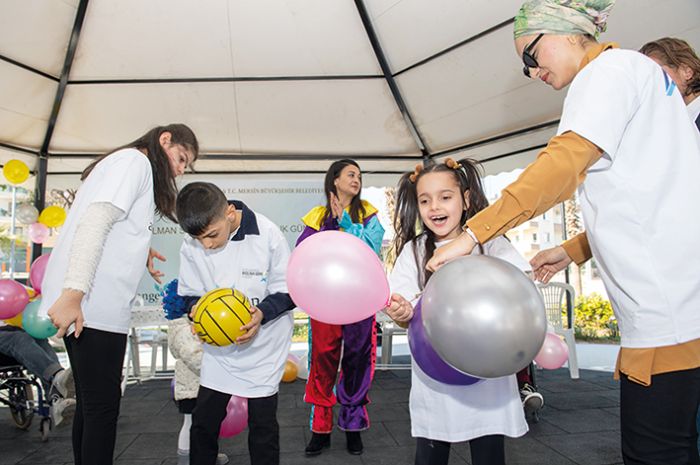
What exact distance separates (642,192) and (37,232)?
565 cm

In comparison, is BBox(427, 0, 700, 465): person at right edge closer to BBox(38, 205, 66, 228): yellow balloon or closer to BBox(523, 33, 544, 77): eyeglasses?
BBox(523, 33, 544, 77): eyeglasses

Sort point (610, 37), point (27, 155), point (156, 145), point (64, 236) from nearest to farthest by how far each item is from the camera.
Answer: point (64, 236), point (156, 145), point (610, 37), point (27, 155)

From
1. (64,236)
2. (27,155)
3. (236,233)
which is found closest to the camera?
(64,236)

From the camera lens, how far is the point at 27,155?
4.98m

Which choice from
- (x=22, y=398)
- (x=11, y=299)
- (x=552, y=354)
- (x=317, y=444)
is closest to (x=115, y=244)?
(x=317, y=444)

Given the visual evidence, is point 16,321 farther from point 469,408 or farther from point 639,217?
point 639,217

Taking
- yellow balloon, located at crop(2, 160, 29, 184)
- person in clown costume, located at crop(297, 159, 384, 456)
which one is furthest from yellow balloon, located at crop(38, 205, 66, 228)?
person in clown costume, located at crop(297, 159, 384, 456)

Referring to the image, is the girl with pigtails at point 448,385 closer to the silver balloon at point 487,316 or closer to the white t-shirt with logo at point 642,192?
the silver balloon at point 487,316

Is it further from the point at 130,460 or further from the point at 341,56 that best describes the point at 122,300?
the point at 341,56

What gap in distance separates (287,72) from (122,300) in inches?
146

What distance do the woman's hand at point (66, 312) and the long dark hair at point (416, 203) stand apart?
1159 millimetres

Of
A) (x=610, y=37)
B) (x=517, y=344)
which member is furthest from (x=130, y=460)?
(x=610, y=37)

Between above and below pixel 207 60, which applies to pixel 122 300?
below

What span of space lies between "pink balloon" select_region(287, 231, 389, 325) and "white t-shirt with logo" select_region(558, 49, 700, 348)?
2.22 ft
